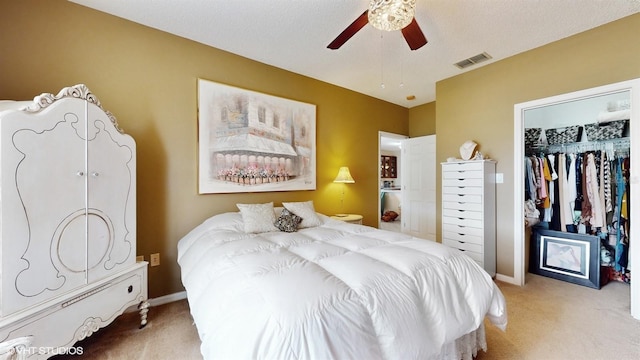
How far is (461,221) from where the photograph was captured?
3.15 m

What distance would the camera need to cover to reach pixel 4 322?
1267 mm

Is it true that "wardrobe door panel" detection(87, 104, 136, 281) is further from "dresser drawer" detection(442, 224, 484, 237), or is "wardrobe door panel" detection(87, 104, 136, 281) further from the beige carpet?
"dresser drawer" detection(442, 224, 484, 237)

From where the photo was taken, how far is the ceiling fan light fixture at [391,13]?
5.11ft

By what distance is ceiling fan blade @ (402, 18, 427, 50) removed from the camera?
175 centimetres

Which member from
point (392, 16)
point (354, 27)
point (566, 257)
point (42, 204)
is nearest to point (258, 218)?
point (42, 204)

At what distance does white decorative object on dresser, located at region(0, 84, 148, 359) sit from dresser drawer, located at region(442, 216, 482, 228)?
343 centimetres

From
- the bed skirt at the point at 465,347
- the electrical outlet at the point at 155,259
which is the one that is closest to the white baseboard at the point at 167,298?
the electrical outlet at the point at 155,259

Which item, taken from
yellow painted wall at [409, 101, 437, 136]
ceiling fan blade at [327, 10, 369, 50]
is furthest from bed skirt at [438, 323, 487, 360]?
yellow painted wall at [409, 101, 437, 136]

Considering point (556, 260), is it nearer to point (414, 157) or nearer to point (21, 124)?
point (414, 157)

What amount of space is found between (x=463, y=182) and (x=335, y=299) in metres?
2.67

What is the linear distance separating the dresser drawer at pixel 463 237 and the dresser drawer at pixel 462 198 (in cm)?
42

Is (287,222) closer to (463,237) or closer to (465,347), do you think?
(465,347)

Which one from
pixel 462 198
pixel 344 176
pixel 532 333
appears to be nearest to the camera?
pixel 532 333

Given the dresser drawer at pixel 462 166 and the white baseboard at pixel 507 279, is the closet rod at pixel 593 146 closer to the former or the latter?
the dresser drawer at pixel 462 166
